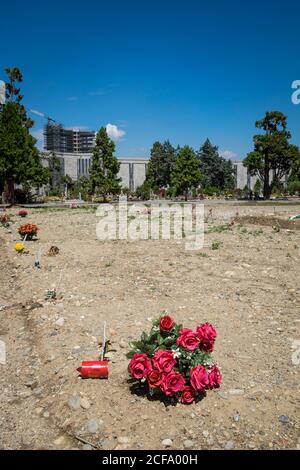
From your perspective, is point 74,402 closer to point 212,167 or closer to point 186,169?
point 186,169

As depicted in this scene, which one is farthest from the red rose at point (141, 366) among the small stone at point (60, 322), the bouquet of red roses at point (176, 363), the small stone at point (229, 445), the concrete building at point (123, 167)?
the concrete building at point (123, 167)

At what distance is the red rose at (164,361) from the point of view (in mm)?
3537

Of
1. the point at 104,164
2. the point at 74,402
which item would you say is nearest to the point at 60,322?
the point at 74,402

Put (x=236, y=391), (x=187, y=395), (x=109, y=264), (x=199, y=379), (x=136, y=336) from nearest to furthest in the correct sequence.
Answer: (x=199, y=379), (x=187, y=395), (x=236, y=391), (x=136, y=336), (x=109, y=264)

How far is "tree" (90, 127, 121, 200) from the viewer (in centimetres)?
4900

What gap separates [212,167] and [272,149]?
32.3 m

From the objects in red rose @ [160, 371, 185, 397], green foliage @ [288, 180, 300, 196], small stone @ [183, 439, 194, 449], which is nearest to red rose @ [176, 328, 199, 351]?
red rose @ [160, 371, 185, 397]

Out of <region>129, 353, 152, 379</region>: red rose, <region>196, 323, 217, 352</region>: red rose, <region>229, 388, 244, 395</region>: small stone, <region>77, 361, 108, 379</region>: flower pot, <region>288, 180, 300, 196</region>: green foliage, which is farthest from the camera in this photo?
<region>288, 180, 300, 196</region>: green foliage

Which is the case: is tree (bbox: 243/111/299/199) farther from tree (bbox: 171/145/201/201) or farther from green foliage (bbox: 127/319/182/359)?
green foliage (bbox: 127/319/182/359)

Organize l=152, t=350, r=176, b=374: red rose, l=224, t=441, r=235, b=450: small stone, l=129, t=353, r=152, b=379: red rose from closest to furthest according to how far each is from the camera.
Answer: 1. l=224, t=441, r=235, b=450: small stone
2. l=152, t=350, r=176, b=374: red rose
3. l=129, t=353, r=152, b=379: red rose

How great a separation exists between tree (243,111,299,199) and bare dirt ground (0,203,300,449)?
43.6 metres

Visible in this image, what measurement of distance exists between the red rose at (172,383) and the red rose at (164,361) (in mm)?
59

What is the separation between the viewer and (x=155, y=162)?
83.4m
